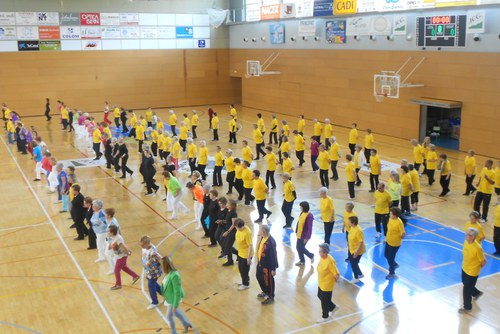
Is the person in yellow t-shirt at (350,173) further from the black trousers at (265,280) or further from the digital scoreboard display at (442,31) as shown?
the digital scoreboard display at (442,31)

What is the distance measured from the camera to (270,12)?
127ft

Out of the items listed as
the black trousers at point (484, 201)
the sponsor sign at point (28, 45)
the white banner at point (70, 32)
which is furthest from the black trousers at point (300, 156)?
the sponsor sign at point (28, 45)

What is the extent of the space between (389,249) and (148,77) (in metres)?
34.7

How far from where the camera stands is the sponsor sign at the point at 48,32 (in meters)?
39.8

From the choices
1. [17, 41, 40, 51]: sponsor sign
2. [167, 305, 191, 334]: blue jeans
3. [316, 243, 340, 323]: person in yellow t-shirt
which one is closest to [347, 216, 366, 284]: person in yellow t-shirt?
[316, 243, 340, 323]: person in yellow t-shirt

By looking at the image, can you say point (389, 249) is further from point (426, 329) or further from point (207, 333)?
point (207, 333)

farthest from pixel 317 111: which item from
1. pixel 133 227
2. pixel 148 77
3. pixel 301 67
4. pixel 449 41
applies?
pixel 133 227

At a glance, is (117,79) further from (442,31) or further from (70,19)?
(442,31)

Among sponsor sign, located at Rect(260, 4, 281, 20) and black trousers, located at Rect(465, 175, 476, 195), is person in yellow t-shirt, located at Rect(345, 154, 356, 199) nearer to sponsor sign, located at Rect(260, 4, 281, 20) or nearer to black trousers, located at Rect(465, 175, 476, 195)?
black trousers, located at Rect(465, 175, 476, 195)

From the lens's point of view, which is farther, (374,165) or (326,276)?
(374,165)

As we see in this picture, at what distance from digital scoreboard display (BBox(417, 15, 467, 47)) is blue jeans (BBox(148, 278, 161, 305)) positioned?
790 inches

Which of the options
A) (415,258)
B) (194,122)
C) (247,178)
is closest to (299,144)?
(247,178)

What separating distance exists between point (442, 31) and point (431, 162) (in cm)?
938

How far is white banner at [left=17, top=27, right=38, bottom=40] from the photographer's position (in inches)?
1542
